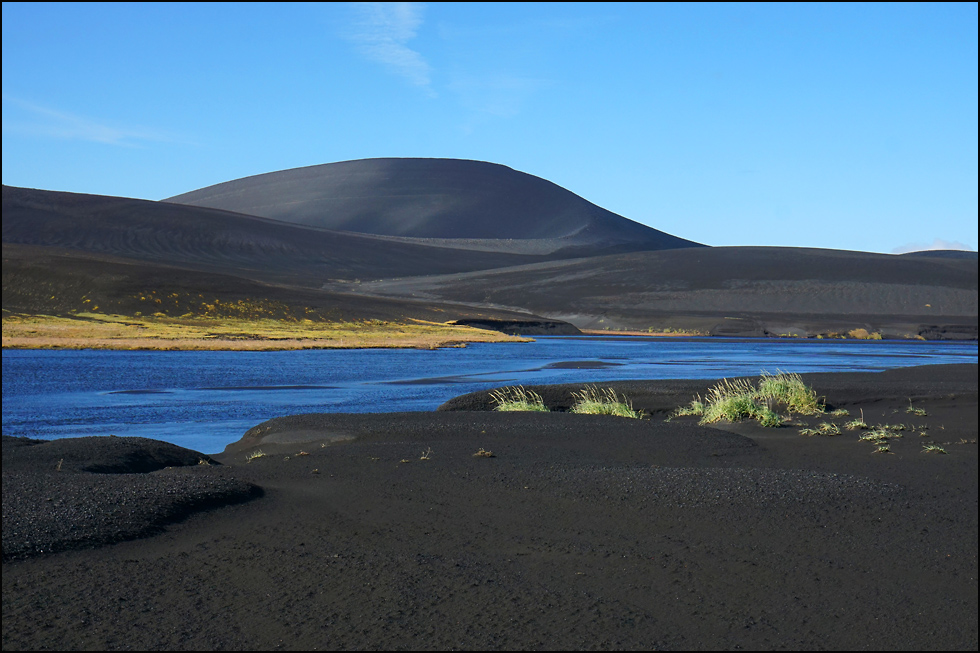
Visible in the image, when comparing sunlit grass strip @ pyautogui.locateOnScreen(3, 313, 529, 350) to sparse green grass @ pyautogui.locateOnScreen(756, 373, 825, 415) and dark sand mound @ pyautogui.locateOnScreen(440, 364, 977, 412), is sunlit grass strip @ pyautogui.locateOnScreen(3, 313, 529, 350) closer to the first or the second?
dark sand mound @ pyautogui.locateOnScreen(440, 364, 977, 412)

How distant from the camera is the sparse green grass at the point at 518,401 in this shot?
17172 mm

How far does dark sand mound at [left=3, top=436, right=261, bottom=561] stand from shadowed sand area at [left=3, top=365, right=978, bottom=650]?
0.03 metres

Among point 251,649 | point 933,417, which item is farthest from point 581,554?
point 933,417

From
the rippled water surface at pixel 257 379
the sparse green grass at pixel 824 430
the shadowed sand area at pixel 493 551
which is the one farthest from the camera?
the rippled water surface at pixel 257 379

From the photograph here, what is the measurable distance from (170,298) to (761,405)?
6515 cm

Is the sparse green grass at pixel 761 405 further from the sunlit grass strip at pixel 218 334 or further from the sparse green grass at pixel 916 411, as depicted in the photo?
the sunlit grass strip at pixel 218 334

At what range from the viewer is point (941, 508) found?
806 cm

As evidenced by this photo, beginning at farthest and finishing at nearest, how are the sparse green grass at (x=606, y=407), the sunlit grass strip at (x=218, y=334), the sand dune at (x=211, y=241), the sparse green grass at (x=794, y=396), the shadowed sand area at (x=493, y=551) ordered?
the sand dune at (x=211, y=241) → the sunlit grass strip at (x=218, y=334) → the sparse green grass at (x=606, y=407) → the sparse green grass at (x=794, y=396) → the shadowed sand area at (x=493, y=551)

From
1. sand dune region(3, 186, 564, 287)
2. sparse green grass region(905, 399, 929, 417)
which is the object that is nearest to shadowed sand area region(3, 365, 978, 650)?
sparse green grass region(905, 399, 929, 417)

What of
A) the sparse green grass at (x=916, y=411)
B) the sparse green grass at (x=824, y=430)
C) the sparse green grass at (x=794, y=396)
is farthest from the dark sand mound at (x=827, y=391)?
the sparse green grass at (x=824, y=430)

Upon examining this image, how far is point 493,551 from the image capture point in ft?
21.9

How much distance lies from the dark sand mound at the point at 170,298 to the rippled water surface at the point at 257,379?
29450mm

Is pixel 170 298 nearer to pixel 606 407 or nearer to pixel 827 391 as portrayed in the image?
pixel 606 407

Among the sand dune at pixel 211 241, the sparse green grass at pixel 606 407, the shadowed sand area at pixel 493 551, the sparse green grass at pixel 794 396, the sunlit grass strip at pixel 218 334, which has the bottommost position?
the shadowed sand area at pixel 493 551
